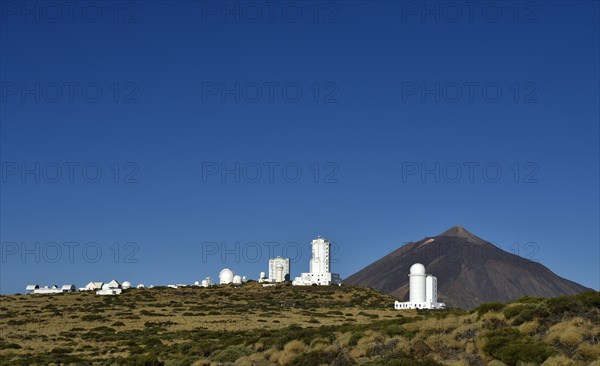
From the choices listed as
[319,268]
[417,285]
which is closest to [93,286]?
[319,268]

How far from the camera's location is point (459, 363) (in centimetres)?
2169

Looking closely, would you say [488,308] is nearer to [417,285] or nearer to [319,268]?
[417,285]

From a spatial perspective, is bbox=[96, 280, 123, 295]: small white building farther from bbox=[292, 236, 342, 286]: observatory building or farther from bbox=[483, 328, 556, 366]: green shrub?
bbox=[483, 328, 556, 366]: green shrub

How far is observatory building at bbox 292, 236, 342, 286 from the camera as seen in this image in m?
110

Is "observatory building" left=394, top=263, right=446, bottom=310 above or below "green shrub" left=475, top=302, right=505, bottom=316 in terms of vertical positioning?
above

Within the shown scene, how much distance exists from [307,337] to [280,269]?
9390 cm

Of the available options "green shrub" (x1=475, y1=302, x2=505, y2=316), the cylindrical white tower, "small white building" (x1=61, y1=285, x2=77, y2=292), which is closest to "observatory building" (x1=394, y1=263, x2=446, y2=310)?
the cylindrical white tower

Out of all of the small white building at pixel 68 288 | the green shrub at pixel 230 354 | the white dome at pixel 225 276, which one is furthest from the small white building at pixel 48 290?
the green shrub at pixel 230 354

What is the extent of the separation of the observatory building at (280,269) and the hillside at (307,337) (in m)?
48.3

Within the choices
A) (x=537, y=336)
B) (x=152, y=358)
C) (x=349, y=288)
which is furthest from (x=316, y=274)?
(x=537, y=336)

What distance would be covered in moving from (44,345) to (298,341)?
2370 cm

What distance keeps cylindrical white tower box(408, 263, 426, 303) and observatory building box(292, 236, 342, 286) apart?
88.5ft

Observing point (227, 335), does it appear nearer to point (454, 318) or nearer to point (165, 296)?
point (454, 318)

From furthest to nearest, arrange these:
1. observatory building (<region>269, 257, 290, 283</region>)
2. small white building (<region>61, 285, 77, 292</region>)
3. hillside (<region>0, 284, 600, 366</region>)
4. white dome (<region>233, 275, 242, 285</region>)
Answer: observatory building (<region>269, 257, 290, 283</region>) → white dome (<region>233, 275, 242, 285</region>) → small white building (<region>61, 285, 77, 292</region>) → hillside (<region>0, 284, 600, 366</region>)
